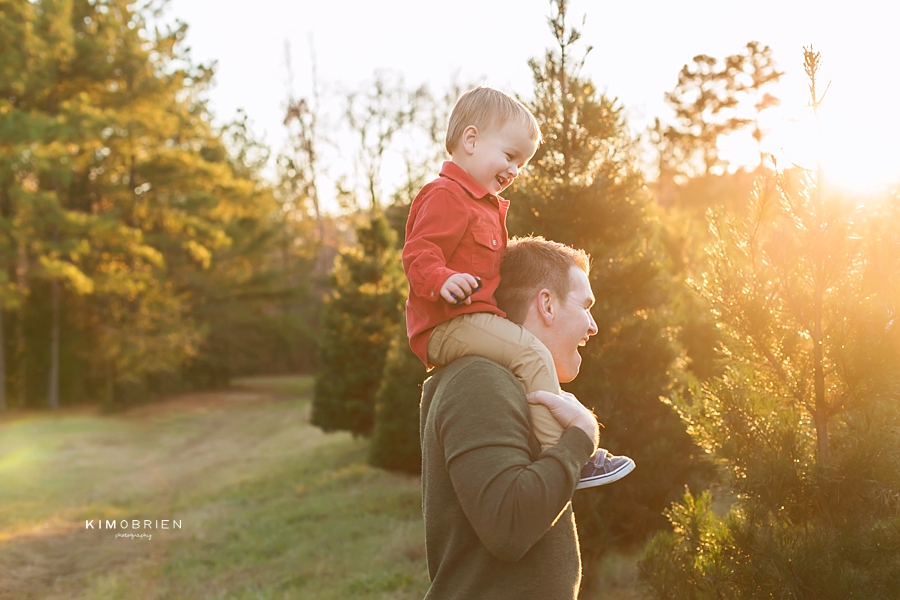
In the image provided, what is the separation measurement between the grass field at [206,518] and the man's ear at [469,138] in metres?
4.87

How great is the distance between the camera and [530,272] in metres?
2.16

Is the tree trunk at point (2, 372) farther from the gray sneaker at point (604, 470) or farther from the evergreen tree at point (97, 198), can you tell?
the gray sneaker at point (604, 470)

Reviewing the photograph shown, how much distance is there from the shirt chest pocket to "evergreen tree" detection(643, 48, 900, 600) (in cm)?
145

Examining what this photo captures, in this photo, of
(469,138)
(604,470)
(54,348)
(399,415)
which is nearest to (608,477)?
(604,470)

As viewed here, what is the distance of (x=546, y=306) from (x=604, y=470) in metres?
0.52

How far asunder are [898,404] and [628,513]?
3527 mm

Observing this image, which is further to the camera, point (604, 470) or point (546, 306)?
point (604, 470)

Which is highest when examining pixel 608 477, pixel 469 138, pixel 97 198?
pixel 97 198

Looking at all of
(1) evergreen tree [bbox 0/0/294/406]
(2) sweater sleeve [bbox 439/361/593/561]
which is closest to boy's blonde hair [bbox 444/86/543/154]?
(2) sweater sleeve [bbox 439/361/593/561]

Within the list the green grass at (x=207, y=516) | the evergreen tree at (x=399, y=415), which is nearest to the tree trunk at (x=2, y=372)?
the green grass at (x=207, y=516)

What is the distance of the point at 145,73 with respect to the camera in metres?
27.5

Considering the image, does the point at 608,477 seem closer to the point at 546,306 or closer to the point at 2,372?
the point at 546,306

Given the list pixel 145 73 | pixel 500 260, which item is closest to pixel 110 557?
pixel 500 260

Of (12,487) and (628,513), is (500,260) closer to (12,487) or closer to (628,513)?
(628,513)
